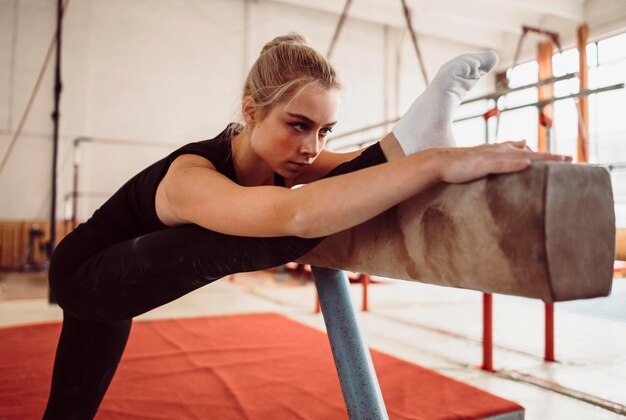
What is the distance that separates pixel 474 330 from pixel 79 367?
2357 mm

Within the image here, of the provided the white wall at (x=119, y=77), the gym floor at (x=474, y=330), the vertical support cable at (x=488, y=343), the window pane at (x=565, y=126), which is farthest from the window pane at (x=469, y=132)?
the vertical support cable at (x=488, y=343)

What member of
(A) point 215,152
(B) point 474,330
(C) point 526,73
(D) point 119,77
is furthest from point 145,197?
(C) point 526,73

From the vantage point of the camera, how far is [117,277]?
2.75ft

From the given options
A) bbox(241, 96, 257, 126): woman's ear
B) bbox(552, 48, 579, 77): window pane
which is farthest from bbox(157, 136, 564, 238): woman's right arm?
bbox(552, 48, 579, 77): window pane

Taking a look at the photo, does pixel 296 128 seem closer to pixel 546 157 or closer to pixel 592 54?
pixel 546 157

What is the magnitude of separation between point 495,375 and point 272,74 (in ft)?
5.23

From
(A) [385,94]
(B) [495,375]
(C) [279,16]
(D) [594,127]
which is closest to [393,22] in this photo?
(A) [385,94]

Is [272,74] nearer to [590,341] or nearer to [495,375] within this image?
[495,375]

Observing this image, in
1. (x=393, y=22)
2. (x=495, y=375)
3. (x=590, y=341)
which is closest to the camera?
(x=495, y=375)

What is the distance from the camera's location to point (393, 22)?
25.9 ft

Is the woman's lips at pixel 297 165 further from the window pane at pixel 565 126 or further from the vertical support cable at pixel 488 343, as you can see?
the window pane at pixel 565 126

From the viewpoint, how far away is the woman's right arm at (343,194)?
1.78 feet

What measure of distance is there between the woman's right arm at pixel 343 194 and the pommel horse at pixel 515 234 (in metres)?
0.03

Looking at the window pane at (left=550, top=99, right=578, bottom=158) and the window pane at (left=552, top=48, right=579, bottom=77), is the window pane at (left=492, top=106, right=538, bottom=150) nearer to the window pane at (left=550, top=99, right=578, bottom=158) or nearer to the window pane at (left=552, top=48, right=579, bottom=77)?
the window pane at (left=550, top=99, right=578, bottom=158)
